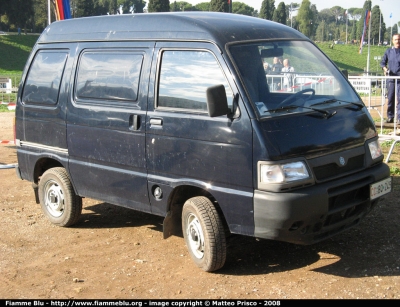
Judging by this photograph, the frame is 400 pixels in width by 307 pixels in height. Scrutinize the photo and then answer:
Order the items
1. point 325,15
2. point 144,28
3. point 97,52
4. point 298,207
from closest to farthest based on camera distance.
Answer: point 298,207
point 144,28
point 97,52
point 325,15

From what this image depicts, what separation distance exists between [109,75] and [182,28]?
103cm

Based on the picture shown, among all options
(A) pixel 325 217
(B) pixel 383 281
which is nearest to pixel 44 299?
(A) pixel 325 217

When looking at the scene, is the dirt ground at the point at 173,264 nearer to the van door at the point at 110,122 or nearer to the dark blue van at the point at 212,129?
the dark blue van at the point at 212,129

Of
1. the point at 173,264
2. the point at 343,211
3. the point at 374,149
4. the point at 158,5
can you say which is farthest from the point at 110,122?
the point at 158,5

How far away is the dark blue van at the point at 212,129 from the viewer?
16.2ft

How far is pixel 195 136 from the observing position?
529 centimetres

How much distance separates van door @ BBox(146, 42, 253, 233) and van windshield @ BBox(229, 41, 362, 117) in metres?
0.24

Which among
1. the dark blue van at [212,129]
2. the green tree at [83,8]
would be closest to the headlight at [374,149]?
the dark blue van at [212,129]

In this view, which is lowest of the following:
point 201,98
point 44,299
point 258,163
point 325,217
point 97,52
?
point 44,299

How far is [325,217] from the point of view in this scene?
5.03 metres

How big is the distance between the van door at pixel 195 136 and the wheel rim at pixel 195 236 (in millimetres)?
315

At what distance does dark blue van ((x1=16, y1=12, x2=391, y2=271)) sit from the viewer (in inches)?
195

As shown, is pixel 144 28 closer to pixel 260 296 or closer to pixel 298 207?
pixel 298 207

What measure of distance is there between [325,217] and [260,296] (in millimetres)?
870
